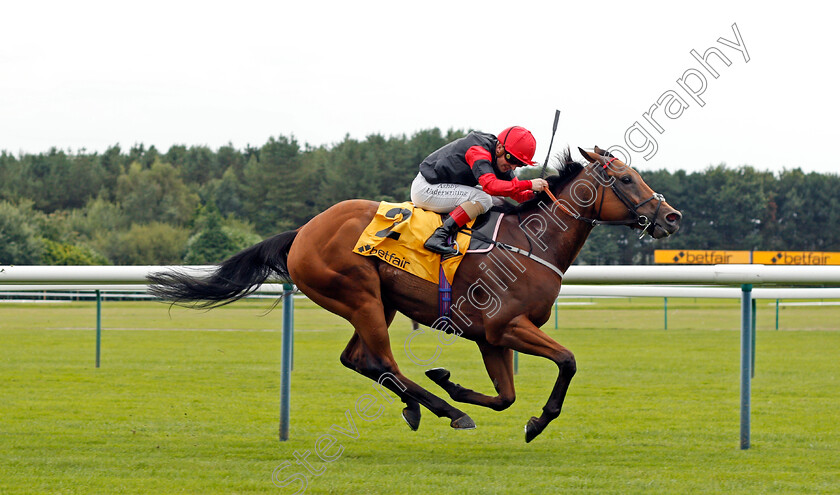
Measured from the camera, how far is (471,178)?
5.08 meters

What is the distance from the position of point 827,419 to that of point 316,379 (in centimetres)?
573

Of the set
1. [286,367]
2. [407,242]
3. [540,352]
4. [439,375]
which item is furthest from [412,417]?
[286,367]

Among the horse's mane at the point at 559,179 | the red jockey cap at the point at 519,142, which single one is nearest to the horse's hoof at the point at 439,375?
the horse's mane at the point at 559,179

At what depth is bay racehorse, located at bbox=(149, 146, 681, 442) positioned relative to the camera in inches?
186

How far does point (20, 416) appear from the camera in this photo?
293 inches

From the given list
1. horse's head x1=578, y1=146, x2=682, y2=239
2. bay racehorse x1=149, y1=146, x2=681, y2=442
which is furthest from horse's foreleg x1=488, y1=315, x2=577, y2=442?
horse's head x1=578, y1=146, x2=682, y2=239

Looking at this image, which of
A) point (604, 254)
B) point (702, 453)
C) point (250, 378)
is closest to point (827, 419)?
point (702, 453)

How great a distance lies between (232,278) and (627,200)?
2.46m

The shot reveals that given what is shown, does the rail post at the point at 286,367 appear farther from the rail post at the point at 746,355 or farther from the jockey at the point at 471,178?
the rail post at the point at 746,355

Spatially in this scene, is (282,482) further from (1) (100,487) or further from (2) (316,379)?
(2) (316,379)

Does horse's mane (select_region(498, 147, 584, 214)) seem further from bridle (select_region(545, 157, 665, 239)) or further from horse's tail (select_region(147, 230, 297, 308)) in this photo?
horse's tail (select_region(147, 230, 297, 308))

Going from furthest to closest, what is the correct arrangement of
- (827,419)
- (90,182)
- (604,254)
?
(90,182) < (604,254) < (827,419)

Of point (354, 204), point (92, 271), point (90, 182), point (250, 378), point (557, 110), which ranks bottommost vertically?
point (250, 378)

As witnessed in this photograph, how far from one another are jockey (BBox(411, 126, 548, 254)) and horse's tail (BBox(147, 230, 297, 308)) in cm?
97
